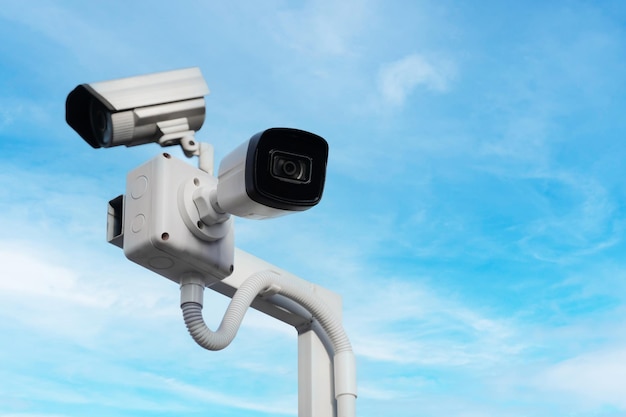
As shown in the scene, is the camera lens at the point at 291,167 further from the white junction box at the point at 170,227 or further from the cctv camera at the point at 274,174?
the white junction box at the point at 170,227

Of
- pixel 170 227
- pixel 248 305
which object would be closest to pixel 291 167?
pixel 170 227

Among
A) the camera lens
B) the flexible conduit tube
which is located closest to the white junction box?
the flexible conduit tube

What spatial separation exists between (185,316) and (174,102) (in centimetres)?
43

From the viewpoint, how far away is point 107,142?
1626 millimetres

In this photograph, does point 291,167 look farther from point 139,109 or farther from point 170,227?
point 139,109

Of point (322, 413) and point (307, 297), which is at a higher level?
point (307, 297)

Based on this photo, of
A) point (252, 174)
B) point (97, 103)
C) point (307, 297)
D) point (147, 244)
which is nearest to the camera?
point (252, 174)

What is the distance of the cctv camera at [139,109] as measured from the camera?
62.7 inches

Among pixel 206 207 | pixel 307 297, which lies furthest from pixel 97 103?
pixel 307 297

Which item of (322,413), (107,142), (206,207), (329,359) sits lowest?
(322,413)

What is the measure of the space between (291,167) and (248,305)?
0.37 m

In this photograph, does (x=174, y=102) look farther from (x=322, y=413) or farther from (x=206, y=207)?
(x=322, y=413)

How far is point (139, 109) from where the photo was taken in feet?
5.28

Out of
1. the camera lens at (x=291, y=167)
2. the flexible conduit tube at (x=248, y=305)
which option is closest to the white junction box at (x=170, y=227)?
the flexible conduit tube at (x=248, y=305)
